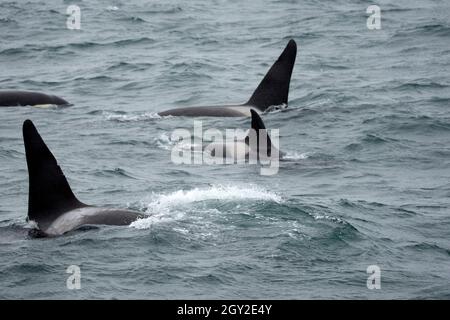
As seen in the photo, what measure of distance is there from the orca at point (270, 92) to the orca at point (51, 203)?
8.94 m

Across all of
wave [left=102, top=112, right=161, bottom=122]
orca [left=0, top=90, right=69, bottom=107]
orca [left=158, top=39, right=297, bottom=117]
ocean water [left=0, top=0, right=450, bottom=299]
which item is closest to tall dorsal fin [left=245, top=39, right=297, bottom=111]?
orca [left=158, top=39, right=297, bottom=117]

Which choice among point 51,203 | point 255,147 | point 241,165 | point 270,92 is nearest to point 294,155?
point 255,147

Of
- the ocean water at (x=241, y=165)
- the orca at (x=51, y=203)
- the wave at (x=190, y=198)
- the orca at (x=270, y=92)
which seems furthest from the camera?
the orca at (x=270, y=92)

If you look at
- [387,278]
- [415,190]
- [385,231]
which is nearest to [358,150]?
[415,190]

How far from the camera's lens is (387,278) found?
41.8 feet

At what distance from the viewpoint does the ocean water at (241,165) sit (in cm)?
1280

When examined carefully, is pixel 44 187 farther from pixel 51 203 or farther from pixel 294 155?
pixel 294 155

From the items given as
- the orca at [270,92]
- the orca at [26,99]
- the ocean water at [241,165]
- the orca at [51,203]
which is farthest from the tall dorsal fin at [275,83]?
the orca at [51,203]

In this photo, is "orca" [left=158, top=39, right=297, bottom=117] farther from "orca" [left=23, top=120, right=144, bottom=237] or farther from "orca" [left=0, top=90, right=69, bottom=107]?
"orca" [left=23, top=120, right=144, bottom=237]

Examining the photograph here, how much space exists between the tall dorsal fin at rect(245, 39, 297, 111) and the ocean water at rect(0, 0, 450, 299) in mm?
554

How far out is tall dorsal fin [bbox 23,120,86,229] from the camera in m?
14.3

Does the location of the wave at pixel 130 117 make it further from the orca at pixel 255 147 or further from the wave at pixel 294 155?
the wave at pixel 294 155

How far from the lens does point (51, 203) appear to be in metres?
14.5
